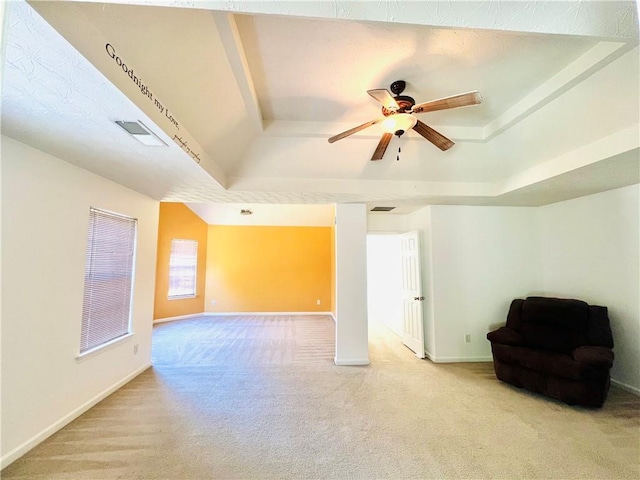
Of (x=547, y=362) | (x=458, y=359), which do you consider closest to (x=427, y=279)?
(x=458, y=359)

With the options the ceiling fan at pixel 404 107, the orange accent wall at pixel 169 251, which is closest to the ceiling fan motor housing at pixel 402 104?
the ceiling fan at pixel 404 107

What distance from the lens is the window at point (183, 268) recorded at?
256 inches

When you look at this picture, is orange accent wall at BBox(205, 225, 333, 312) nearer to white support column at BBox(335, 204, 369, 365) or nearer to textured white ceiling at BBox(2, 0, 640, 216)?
white support column at BBox(335, 204, 369, 365)

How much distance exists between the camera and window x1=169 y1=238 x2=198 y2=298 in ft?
21.3

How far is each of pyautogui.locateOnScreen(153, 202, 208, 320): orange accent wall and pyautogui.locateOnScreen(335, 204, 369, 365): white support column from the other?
4588 millimetres

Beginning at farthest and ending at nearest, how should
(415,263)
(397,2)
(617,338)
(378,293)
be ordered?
(378,293) < (415,263) < (617,338) < (397,2)

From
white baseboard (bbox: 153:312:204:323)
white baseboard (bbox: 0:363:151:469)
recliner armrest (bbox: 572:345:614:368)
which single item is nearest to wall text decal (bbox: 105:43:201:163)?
white baseboard (bbox: 0:363:151:469)

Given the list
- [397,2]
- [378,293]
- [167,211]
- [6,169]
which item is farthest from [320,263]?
[397,2]

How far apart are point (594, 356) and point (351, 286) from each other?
2.55 meters

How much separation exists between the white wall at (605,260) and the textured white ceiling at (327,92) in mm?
355

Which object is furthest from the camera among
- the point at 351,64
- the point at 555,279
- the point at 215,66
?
the point at 555,279

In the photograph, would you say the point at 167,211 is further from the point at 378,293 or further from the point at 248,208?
the point at 378,293

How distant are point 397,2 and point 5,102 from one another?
2.04 meters

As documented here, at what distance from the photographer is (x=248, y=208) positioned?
6328mm
